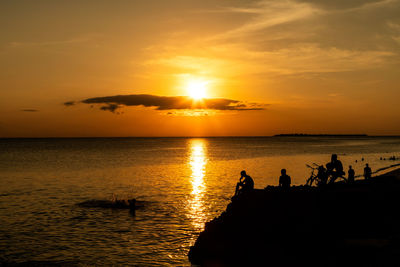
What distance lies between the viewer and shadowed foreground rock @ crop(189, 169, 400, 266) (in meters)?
15.3

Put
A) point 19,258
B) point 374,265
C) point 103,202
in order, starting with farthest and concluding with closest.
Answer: point 103,202 → point 19,258 → point 374,265

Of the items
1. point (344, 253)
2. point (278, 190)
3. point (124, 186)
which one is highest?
point (278, 190)

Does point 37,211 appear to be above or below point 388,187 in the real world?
below

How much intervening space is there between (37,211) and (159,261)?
18.8 meters

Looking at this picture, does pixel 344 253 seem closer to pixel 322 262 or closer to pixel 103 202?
pixel 322 262

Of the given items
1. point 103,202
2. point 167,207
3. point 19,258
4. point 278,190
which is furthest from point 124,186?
point 278,190

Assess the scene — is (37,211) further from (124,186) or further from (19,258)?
(124,186)

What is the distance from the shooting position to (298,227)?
16.7 m

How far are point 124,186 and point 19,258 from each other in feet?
106

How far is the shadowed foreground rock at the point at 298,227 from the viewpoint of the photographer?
1526 centimetres

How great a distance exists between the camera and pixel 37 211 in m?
33.4

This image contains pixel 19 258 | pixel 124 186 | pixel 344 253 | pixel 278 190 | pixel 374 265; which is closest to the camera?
pixel 374 265

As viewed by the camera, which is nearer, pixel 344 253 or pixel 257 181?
pixel 344 253

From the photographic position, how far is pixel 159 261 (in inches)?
772
